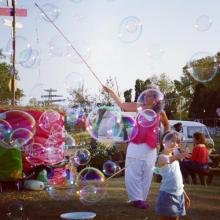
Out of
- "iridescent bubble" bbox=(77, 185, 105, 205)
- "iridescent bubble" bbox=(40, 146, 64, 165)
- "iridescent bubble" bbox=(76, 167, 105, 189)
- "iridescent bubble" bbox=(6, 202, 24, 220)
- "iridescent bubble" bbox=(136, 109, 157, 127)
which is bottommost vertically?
"iridescent bubble" bbox=(76, 167, 105, 189)

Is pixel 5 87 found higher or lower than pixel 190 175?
higher

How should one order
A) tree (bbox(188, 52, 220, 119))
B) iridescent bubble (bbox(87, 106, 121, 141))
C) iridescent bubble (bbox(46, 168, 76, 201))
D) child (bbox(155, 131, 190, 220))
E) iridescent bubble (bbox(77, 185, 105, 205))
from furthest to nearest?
tree (bbox(188, 52, 220, 119))
iridescent bubble (bbox(87, 106, 121, 141))
iridescent bubble (bbox(46, 168, 76, 201))
iridescent bubble (bbox(77, 185, 105, 205))
child (bbox(155, 131, 190, 220))

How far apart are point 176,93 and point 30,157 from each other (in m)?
45.1

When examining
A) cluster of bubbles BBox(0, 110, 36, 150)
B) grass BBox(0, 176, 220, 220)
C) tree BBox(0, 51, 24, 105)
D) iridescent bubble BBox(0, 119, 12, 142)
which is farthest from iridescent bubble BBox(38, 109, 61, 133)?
tree BBox(0, 51, 24, 105)

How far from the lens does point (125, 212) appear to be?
6.52 m

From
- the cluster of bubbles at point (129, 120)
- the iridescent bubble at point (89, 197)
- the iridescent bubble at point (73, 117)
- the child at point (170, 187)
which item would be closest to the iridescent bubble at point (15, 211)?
the iridescent bubble at point (89, 197)

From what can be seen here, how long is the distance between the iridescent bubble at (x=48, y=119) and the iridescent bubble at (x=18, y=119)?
32 cm

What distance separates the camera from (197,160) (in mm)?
10523

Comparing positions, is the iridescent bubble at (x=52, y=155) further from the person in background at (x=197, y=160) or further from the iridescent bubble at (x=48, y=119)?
the person in background at (x=197, y=160)

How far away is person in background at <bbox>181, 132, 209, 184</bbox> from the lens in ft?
34.0

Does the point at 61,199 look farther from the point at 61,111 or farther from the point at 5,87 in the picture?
the point at 5,87

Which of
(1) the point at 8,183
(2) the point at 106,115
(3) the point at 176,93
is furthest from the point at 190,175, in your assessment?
(3) the point at 176,93

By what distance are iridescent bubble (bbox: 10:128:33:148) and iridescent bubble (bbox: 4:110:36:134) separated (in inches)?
5.5

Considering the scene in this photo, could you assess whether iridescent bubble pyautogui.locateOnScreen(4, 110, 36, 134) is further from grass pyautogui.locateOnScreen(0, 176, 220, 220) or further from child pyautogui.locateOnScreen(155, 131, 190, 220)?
child pyautogui.locateOnScreen(155, 131, 190, 220)
